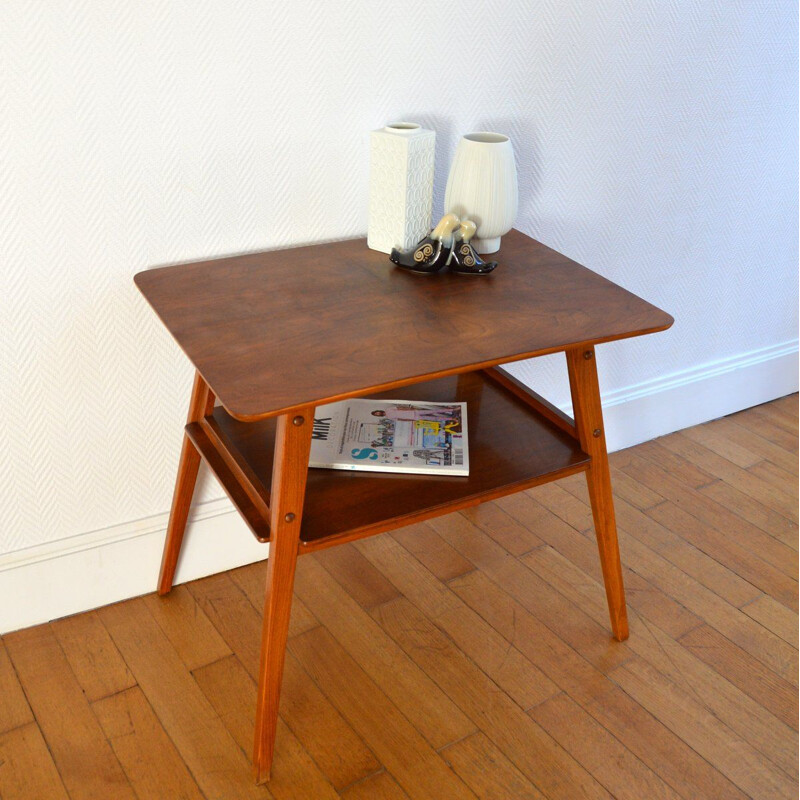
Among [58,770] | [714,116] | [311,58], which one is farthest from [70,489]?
[714,116]

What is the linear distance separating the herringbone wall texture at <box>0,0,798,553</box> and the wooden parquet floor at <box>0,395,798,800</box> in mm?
254

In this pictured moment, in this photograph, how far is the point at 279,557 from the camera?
117 centimetres

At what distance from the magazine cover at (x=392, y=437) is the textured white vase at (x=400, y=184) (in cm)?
27

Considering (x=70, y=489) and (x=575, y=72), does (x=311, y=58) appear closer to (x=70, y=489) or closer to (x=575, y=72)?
(x=575, y=72)

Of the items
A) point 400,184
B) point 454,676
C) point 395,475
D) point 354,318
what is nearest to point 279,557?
point 395,475

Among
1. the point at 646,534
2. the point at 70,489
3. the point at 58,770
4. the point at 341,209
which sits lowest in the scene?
the point at 58,770

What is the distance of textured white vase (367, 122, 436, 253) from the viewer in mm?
1395

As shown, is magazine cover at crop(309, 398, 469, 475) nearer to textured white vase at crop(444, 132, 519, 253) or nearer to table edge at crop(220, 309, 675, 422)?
table edge at crop(220, 309, 675, 422)

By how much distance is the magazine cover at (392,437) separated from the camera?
1333mm

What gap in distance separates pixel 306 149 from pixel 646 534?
3.43ft

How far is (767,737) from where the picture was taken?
138cm

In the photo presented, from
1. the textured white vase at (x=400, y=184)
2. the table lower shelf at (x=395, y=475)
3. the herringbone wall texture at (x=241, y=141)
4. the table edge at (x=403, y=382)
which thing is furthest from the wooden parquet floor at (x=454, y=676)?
the textured white vase at (x=400, y=184)

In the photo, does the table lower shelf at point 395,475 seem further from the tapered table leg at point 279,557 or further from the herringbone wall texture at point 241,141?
the herringbone wall texture at point 241,141

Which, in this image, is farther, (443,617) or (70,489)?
(443,617)
